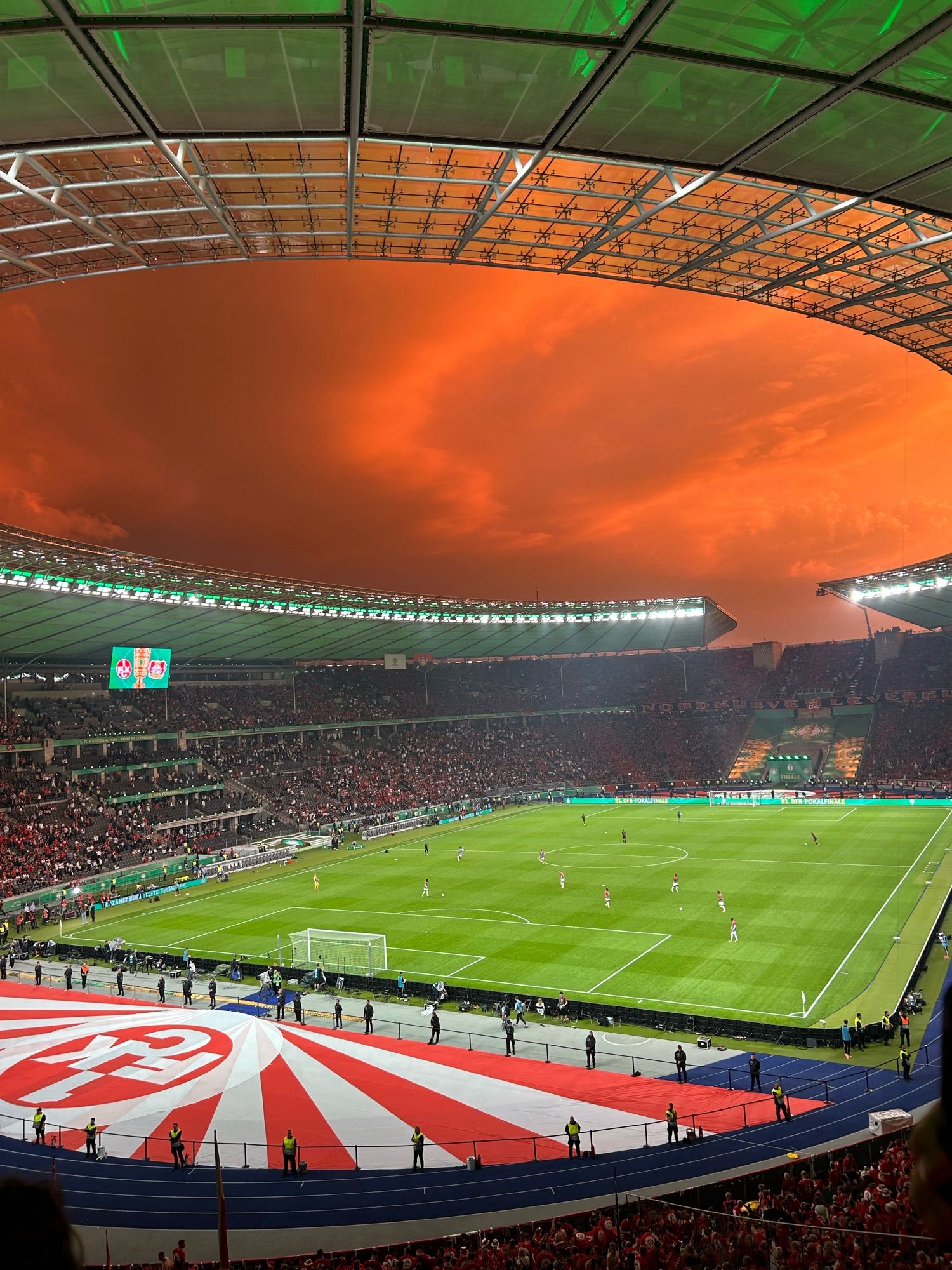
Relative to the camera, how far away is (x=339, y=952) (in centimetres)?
3581

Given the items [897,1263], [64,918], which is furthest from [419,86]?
[64,918]

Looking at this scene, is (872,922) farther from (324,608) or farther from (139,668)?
(139,668)

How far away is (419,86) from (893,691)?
94351 millimetres

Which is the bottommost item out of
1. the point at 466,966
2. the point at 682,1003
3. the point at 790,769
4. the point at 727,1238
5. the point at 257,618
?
the point at 466,966

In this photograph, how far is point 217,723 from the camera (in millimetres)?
76312

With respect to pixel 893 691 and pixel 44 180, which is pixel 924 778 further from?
pixel 44 180

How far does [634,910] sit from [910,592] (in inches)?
1972

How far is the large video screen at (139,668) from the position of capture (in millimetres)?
61094

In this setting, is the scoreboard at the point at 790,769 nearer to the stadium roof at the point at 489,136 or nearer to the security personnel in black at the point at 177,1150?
the security personnel in black at the point at 177,1150

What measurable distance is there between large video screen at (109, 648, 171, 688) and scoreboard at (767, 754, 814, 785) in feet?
185

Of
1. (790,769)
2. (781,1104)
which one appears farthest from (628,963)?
(790,769)

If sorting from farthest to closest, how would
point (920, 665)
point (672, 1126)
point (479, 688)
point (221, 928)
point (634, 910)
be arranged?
1. point (479, 688)
2. point (920, 665)
3. point (221, 928)
4. point (634, 910)
5. point (672, 1126)

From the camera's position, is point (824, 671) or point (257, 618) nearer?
point (257, 618)

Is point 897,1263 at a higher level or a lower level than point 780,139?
lower
